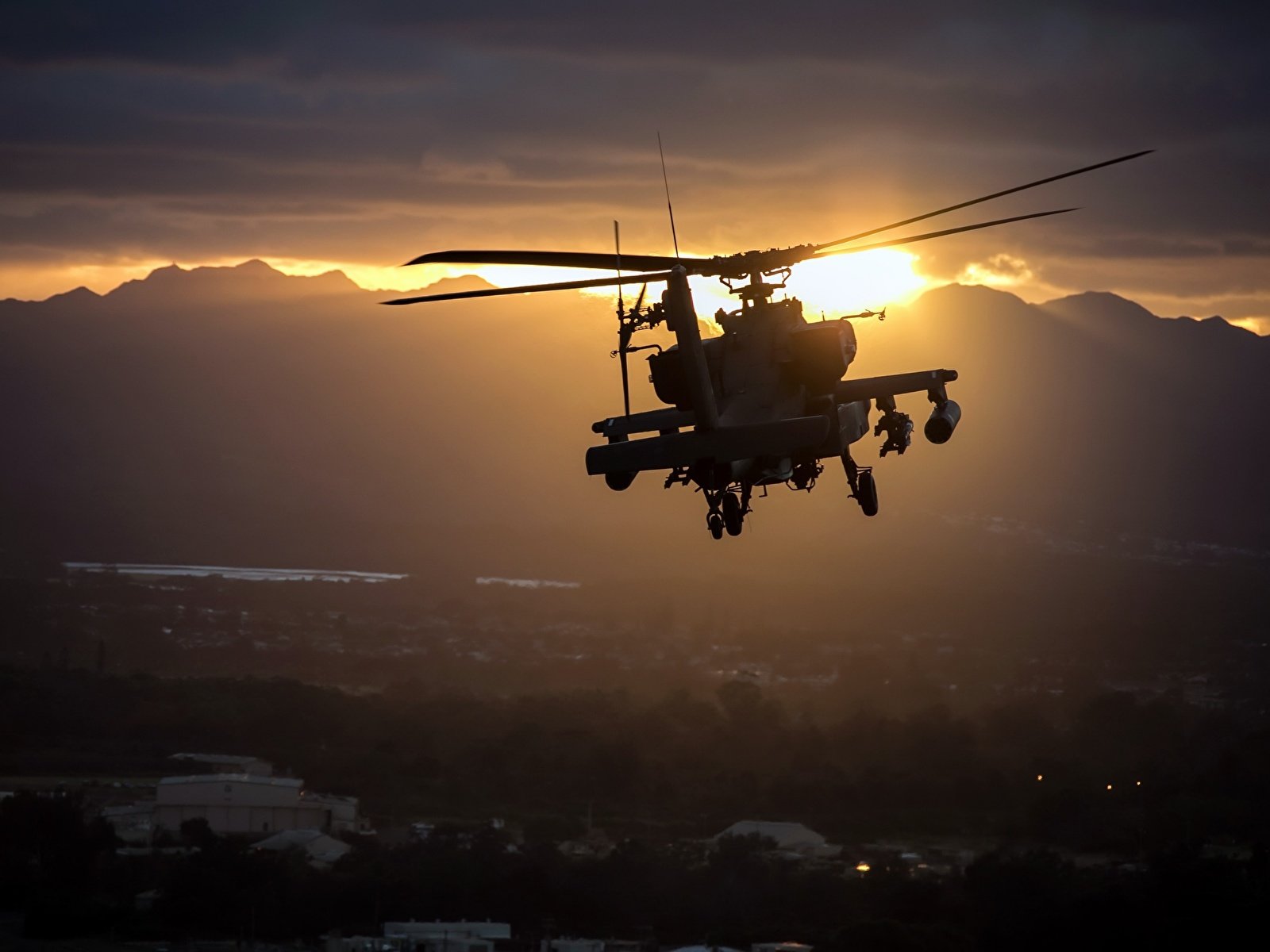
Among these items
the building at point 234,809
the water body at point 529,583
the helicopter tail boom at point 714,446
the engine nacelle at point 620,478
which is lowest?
the building at point 234,809

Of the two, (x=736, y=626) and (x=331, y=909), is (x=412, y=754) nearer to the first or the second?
(x=331, y=909)

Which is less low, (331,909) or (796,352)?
(796,352)

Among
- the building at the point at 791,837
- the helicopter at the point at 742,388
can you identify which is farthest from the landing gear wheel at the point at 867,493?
the building at the point at 791,837

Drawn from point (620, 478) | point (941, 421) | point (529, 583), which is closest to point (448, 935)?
point (620, 478)

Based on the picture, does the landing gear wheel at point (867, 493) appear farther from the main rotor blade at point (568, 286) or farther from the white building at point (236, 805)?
the white building at point (236, 805)

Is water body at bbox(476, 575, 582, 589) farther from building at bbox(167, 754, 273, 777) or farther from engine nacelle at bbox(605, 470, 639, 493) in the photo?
engine nacelle at bbox(605, 470, 639, 493)

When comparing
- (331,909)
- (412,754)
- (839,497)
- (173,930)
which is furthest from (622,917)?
(839,497)
